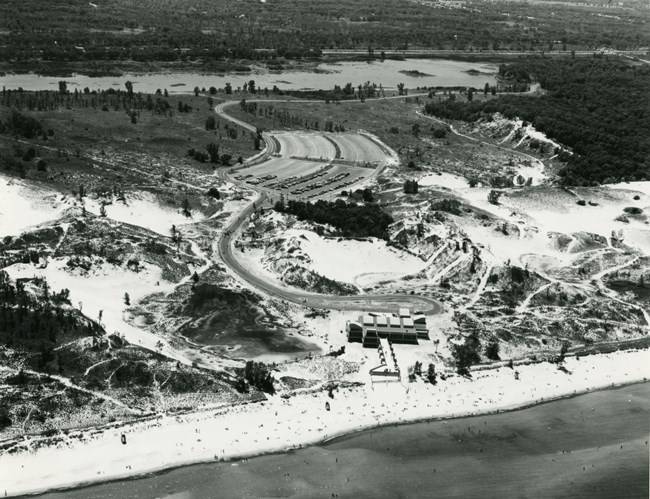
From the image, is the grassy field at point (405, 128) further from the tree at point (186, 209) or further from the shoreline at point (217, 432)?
the shoreline at point (217, 432)

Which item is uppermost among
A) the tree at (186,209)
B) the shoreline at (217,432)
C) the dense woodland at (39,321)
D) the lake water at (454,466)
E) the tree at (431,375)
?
the tree at (186,209)

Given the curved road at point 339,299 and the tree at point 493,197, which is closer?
the curved road at point 339,299

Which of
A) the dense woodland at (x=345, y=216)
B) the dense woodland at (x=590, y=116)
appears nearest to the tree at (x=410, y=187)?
the dense woodland at (x=345, y=216)

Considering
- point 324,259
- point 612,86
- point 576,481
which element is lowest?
point 576,481

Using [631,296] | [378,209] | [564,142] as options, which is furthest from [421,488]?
[564,142]

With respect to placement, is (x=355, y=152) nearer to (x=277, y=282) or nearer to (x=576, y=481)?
(x=277, y=282)

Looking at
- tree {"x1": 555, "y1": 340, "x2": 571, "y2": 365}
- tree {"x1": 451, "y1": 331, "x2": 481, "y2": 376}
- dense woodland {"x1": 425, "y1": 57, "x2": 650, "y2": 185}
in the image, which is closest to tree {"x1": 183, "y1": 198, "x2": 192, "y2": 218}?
tree {"x1": 451, "y1": 331, "x2": 481, "y2": 376}
